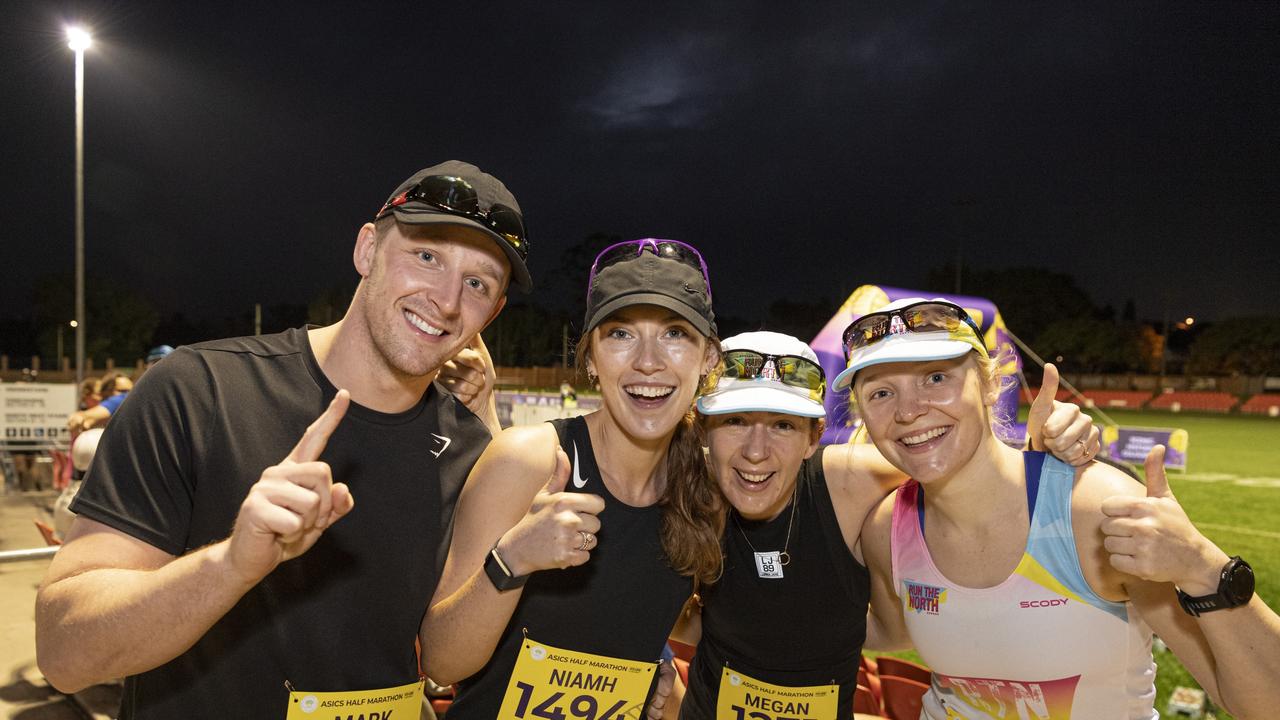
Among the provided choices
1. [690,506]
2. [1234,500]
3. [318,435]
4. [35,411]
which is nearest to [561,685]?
[690,506]

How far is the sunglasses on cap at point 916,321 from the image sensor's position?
2.45m

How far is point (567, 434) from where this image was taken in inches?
99.4

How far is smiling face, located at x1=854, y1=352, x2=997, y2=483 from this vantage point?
93.8 inches

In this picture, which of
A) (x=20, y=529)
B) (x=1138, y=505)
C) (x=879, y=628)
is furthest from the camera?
(x=20, y=529)

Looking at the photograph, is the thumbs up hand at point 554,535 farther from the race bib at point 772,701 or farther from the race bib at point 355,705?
the race bib at point 772,701

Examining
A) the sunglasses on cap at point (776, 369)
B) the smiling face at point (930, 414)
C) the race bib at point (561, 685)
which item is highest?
the sunglasses on cap at point (776, 369)

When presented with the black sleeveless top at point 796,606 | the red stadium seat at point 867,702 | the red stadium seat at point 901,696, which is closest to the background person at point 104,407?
the black sleeveless top at point 796,606

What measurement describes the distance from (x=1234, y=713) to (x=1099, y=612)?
409 mm

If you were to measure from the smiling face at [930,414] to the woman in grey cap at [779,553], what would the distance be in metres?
0.25

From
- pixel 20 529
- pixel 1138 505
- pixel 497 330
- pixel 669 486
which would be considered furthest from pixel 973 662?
pixel 497 330

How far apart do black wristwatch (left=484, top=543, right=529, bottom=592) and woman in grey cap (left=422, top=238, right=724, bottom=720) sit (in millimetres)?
83

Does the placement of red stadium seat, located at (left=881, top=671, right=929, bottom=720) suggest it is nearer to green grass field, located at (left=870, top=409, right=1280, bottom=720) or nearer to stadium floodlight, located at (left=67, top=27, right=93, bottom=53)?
green grass field, located at (left=870, top=409, right=1280, bottom=720)

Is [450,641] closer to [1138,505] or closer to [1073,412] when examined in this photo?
[1138,505]

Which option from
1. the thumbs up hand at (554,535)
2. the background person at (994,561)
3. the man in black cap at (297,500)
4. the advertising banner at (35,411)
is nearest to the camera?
the man in black cap at (297,500)
